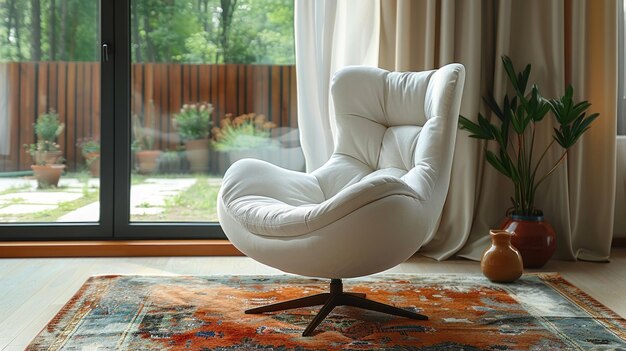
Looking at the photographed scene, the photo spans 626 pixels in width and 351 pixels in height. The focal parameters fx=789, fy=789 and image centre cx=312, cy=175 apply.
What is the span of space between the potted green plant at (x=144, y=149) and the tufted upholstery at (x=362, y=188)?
133 cm

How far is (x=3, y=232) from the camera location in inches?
161

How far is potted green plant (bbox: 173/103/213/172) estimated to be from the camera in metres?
4.15

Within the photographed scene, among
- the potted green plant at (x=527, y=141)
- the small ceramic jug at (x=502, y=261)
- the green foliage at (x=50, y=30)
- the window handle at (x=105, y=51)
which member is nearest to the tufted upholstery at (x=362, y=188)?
the small ceramic jug at (x=502, y=261)

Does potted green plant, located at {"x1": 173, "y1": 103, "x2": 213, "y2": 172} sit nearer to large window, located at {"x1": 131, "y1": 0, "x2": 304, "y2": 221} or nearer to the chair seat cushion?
large window, located at {"x1": 131, "y1": 0, "x2": 304, "y2": 221}

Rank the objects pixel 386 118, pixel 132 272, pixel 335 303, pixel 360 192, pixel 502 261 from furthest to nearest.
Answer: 1. pixel 132 272
2. pixel 502 261
3. pixel 386 118
4. pixel 335 303
5. pixel 360 192

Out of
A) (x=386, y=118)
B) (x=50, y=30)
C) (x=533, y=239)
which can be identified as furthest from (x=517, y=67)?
(x=50, y=30)

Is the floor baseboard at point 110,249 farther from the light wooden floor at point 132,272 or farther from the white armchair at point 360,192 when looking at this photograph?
the white armchair at point 360,192

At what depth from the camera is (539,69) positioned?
154 inches

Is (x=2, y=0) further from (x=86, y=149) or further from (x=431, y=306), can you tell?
(x=431, y=306)

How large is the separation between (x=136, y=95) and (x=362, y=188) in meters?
2.08

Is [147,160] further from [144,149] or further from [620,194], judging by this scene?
[620,194]

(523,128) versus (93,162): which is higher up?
(523,128)

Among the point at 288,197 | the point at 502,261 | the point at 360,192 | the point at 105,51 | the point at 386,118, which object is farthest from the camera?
the point at 105,51

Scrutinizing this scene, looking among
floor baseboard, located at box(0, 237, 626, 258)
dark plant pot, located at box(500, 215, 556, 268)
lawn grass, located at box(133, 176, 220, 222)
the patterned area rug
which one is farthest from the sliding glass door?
dark plant pot, located at box(500, 215, 556, 268)
